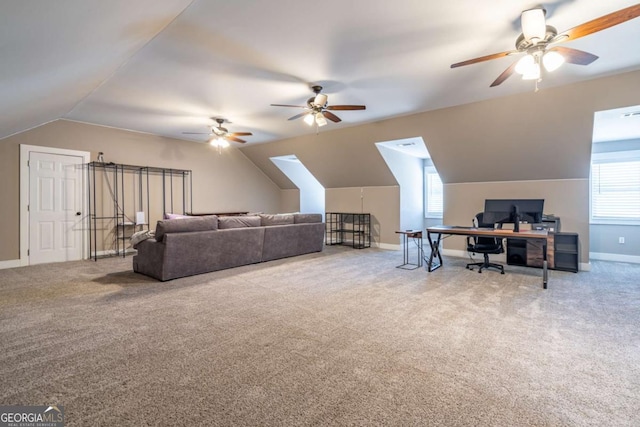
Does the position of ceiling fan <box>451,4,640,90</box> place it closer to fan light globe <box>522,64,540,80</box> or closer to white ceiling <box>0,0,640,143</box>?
fan light globe <box>522,64,540,80</box>

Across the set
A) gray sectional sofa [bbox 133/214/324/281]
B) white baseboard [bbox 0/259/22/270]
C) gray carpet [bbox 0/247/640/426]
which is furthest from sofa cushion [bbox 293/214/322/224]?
white baseboard [bbox 0/259/22/270]

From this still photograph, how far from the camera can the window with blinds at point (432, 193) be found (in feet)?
27.1

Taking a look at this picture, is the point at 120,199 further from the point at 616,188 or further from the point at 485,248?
the point at 616,188

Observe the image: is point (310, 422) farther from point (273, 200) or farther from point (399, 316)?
point (273, 200)

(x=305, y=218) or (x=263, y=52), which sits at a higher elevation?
(x=263, y=52)

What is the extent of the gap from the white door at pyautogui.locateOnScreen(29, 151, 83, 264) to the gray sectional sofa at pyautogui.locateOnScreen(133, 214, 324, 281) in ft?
7.31

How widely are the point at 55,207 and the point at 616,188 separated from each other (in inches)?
424

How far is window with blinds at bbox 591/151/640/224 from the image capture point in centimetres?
557

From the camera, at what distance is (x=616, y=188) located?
5.75 meters

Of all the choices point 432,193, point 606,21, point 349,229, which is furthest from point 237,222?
point 432,193

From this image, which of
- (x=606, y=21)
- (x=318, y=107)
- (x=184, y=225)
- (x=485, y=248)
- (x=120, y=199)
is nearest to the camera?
(x=606, y=21)

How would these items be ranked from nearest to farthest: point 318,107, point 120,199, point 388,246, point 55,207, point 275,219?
point 318,107, point 55,207, point 275,219, point 120,199, point 388,246

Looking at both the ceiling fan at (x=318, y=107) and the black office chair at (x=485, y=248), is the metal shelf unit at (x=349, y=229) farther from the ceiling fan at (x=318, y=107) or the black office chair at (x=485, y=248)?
the ceiling fan at (x=318, y=107)

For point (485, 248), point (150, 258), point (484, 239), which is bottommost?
point (150, 258)
